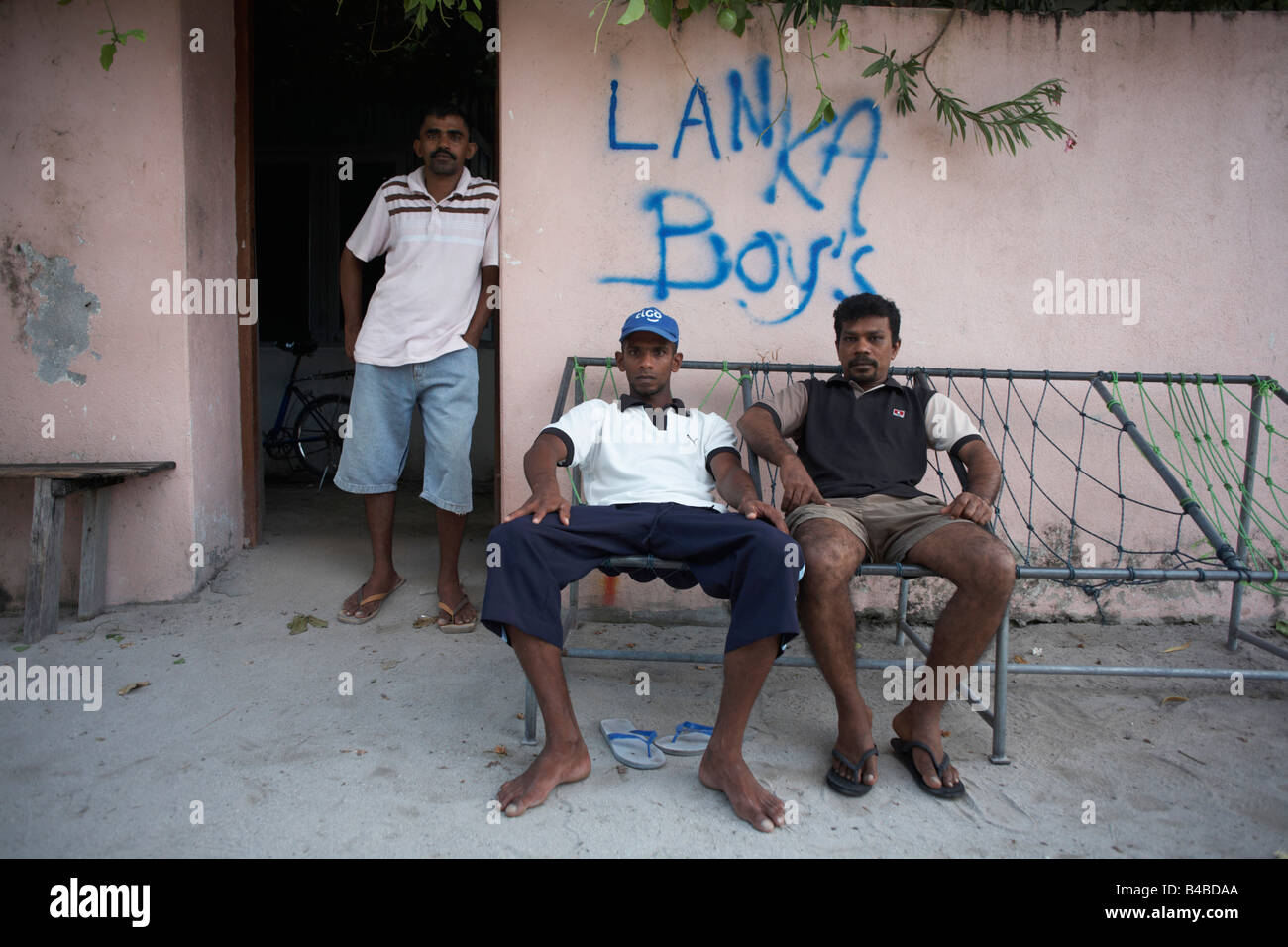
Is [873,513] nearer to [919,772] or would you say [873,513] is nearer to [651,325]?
[919,772]

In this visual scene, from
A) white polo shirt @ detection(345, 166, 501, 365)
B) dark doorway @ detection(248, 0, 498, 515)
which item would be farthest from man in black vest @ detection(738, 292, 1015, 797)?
dark doorway @ detection(248, 0, 498, 515)

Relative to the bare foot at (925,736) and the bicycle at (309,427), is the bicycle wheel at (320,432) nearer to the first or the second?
the bicycle at (309,427)

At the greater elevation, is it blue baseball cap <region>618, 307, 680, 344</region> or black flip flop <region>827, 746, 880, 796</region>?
blue baseball cap <region>618, 307, 680, 344</region>

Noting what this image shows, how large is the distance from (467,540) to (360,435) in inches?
47.9

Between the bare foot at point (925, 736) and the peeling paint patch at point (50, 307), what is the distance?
3.33m

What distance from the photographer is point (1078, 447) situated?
360 centimetres

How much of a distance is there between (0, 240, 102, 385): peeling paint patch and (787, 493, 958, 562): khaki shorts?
9.49 feet

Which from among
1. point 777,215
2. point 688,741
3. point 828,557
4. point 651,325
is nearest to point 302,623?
point 688,741

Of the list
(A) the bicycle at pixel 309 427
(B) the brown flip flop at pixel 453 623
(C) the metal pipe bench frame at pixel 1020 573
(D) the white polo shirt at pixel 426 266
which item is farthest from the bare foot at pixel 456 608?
(A) the bicycle at pixel 309 427

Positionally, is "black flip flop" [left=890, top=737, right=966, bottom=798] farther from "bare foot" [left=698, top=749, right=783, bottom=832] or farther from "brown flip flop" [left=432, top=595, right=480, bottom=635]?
"brown flip flop" [left=432, top=595, right=480, bottom=635]

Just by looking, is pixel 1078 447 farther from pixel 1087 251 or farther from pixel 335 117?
pixel 335 117

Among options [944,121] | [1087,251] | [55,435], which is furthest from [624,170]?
[55,435]

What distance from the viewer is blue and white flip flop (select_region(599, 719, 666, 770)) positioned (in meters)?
2.38

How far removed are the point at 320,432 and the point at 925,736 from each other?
5420 millimetres
